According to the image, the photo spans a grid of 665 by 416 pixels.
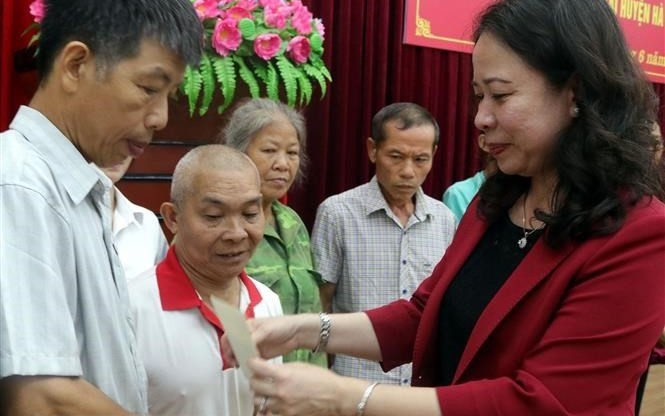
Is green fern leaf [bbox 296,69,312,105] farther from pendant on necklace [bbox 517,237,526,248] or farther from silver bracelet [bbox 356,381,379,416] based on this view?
silver bracelet [bbox 356,381,379,416]

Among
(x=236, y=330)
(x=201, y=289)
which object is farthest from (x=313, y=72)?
(x=236, y=330)

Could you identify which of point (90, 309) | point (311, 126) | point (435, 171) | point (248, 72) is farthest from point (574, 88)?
point (435, 171)

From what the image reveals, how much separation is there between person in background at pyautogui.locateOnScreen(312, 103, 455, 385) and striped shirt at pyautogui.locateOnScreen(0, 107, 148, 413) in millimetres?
1561

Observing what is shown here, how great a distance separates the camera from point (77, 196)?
3.30 feet

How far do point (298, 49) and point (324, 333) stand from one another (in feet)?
3.20

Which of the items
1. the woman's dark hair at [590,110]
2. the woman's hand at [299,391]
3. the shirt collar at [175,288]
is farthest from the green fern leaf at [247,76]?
the woman's hand at [299,391]

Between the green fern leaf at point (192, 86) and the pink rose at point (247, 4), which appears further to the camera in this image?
the pink rose at point (247, 4)

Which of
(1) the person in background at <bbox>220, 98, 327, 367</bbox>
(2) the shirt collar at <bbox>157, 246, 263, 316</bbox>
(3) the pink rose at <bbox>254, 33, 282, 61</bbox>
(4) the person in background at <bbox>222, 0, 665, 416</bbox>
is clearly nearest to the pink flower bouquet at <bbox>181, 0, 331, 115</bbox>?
(3) the pink rose at <bbox>254, 33, 282, 61</bbox>

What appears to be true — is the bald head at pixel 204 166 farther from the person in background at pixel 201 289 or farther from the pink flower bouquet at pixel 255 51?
the pink flower bouquet at pixel 255 51

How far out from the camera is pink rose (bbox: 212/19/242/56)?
206 cm

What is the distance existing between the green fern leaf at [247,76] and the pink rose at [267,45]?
0.17ft

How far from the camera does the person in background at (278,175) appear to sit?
2.23 metres

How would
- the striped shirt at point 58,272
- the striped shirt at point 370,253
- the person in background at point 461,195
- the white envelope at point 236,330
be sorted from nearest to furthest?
1. the striped shirt at point 58,272
2. the white envelope at point 236,330
3. the striped shirt at point 370,253
4. the person in background at point 461,195

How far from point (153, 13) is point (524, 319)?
2.39ft
